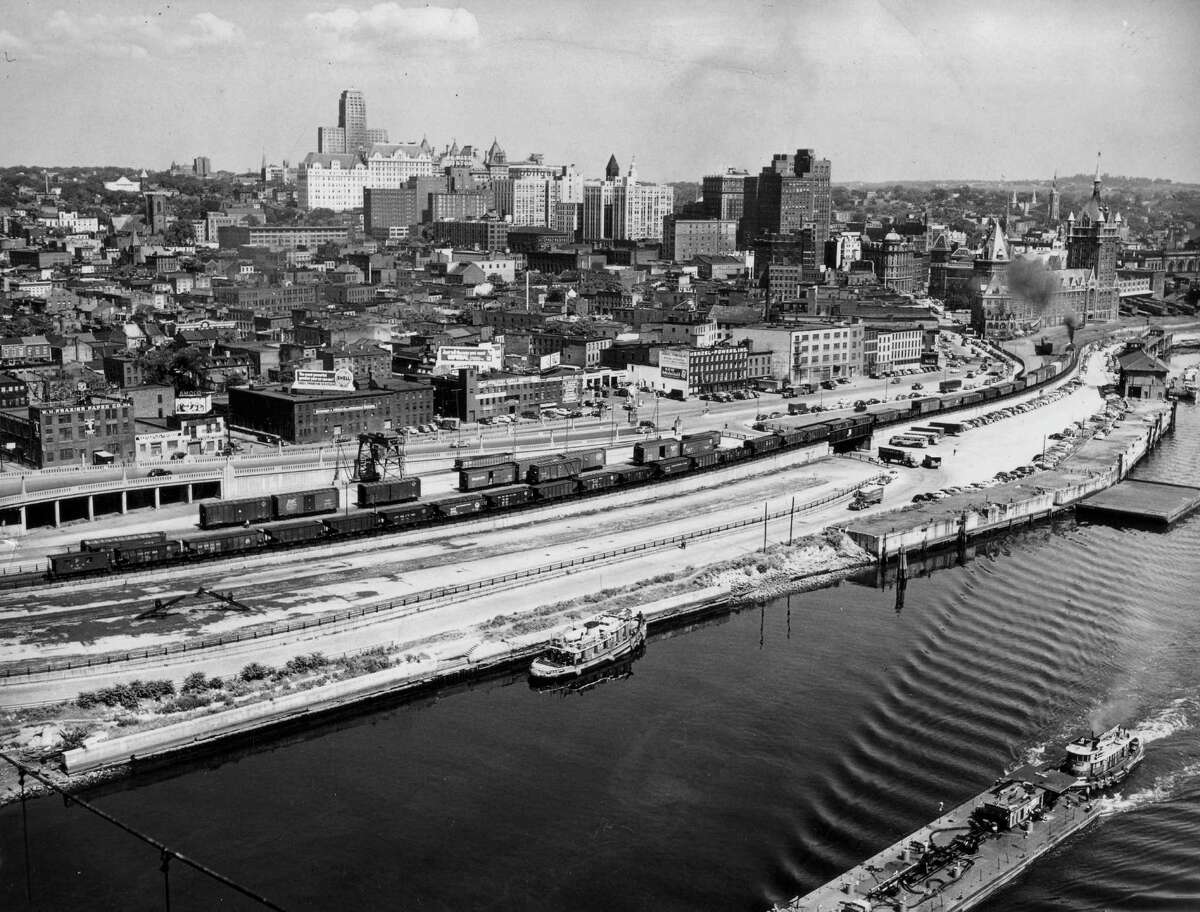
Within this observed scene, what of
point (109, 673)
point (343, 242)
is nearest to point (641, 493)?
point (109, 673)

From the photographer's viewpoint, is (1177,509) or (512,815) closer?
(512,815)

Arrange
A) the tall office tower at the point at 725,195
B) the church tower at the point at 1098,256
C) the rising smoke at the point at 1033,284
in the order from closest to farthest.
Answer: the rising smoke at the point at 1033,284
the church tower at the point at 1098,256
the tall office tower at the point at 725,195

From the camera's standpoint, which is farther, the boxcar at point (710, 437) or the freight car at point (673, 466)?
the boxcar at point (710, 437)

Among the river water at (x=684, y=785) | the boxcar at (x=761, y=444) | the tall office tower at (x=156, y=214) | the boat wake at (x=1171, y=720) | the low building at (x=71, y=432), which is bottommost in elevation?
the river water at (x=684, y=785)

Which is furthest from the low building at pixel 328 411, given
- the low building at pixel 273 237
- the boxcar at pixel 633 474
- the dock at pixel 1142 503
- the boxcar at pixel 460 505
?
the low building at pixel 273 237

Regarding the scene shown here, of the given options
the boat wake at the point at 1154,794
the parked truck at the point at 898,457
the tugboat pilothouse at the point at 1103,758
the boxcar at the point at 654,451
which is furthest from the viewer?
the parked truck at the point at 898,457

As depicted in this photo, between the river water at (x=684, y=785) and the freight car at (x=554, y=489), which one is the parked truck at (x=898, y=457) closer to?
the freight car at (x=554, y=489)

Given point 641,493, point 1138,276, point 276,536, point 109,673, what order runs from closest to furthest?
point 109,673 → point 276,536 → point 641,493 → point 1138,276

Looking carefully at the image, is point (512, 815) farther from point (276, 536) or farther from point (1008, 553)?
point (1008, 553)
